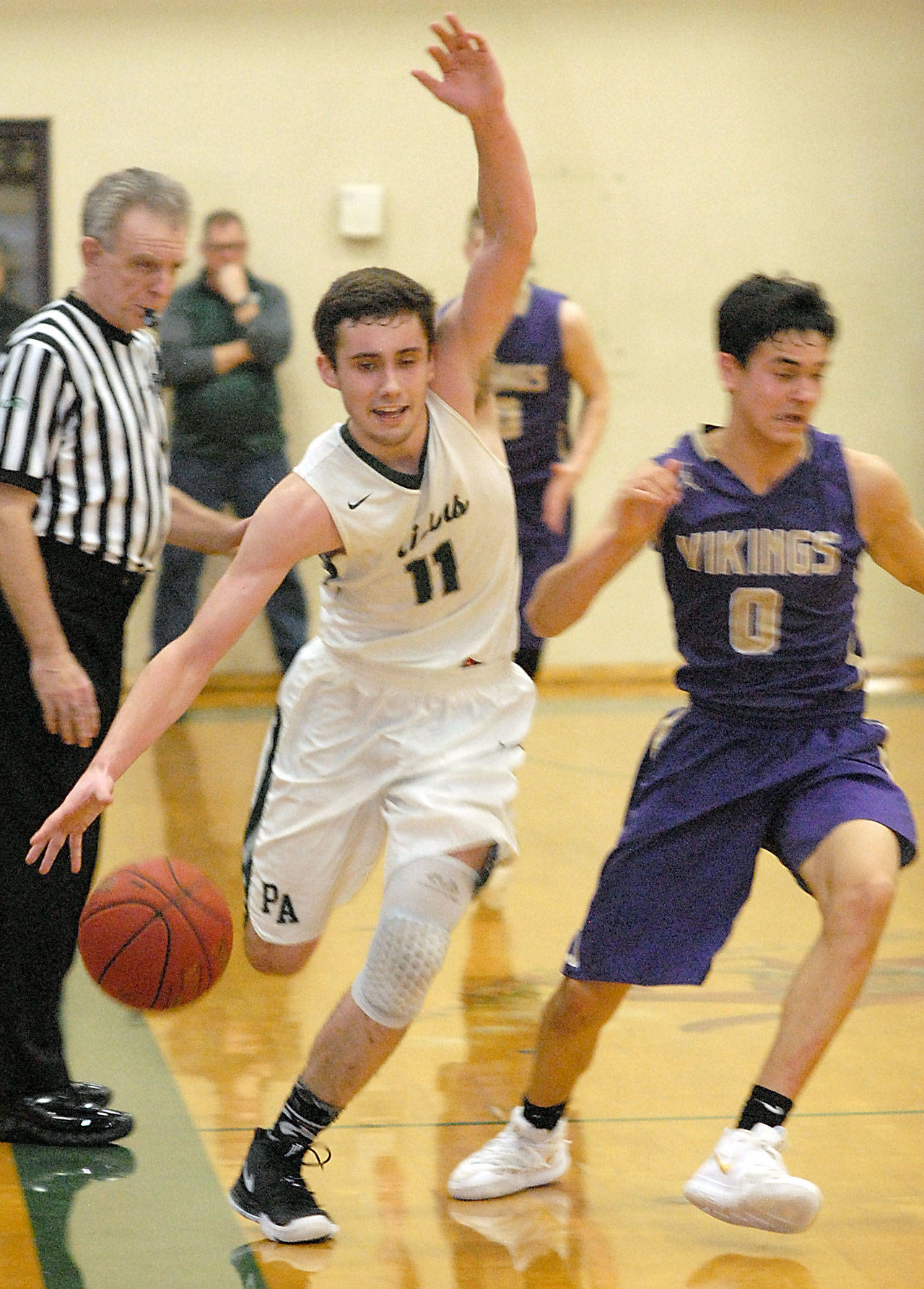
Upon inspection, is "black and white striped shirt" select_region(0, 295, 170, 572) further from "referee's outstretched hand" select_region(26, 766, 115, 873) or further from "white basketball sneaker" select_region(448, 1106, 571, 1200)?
"white basketball sneaker" select_region(448, 1106, 571, 1200)

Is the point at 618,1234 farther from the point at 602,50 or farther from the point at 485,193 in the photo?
the point at 602,50

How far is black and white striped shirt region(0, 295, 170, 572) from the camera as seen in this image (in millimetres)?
3363

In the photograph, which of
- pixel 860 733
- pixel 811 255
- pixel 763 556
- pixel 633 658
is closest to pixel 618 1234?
pixel 860 733

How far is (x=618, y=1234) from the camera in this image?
122 inches

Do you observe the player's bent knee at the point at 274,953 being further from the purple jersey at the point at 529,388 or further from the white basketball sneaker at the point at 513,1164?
the purple jersey at the point at 529,388

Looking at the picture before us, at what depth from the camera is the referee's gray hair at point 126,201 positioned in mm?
3420

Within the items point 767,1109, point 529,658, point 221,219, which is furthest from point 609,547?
point 221,219

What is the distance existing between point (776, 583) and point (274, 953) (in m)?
1.19

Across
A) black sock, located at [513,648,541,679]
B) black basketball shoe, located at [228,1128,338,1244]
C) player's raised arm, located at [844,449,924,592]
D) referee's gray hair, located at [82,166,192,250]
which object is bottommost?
black basketball shoe, located at [228,1128,338,1244]

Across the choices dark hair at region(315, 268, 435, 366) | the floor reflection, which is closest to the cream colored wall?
the floor reflection

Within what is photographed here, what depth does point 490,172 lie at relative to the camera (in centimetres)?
316

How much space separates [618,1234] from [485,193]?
6.10 ft

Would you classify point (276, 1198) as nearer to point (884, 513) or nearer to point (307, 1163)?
point (307, 1163)

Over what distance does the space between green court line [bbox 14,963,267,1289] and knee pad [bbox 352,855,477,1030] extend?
0.49m
